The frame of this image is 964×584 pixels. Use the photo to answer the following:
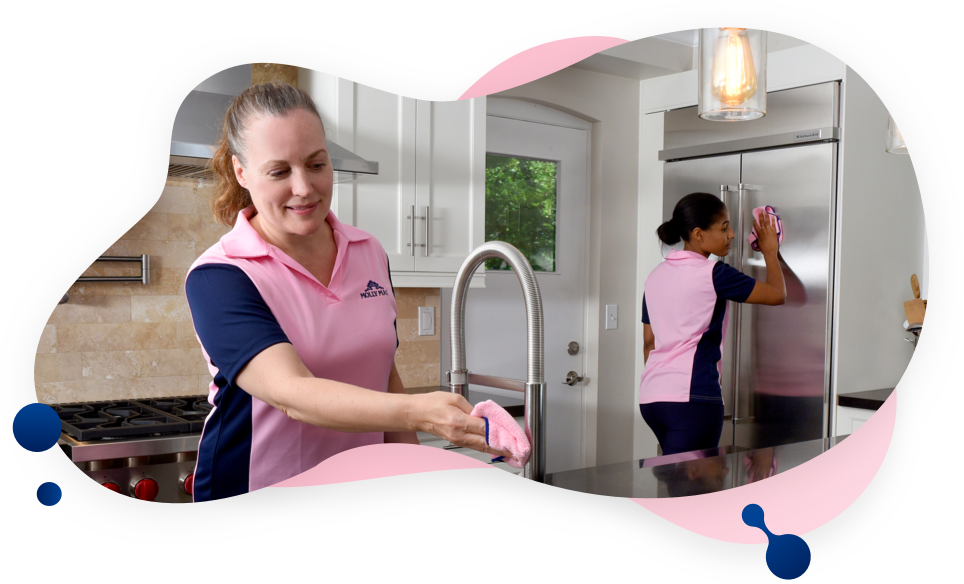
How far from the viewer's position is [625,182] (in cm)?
93

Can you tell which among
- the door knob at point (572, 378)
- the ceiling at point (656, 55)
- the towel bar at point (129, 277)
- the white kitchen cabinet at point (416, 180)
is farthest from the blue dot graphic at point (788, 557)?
the towel bar at point (129, 277)

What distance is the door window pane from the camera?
2.69 feet

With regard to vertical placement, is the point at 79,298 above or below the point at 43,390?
above

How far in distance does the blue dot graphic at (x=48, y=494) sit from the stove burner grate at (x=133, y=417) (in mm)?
129

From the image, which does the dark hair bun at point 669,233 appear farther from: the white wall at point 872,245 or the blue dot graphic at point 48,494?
the blue dot graphic at point 48,494

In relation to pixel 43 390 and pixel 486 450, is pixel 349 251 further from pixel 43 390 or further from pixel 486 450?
pixel 43 390

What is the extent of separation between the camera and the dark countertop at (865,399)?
88cm

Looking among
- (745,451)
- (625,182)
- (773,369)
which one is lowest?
(745,451)

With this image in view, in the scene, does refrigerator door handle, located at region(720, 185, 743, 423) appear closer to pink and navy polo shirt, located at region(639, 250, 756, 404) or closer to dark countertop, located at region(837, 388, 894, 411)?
pink and navy polo shirt, located at region(639, 250, 756, 404)

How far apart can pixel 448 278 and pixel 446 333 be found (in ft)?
0.21

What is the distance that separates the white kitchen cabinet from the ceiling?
18 cm

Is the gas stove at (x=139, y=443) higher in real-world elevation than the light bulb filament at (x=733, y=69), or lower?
lower

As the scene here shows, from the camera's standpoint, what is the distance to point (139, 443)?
914mm

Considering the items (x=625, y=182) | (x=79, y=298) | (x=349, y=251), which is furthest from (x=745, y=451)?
Answer: (x=79, y=298)
